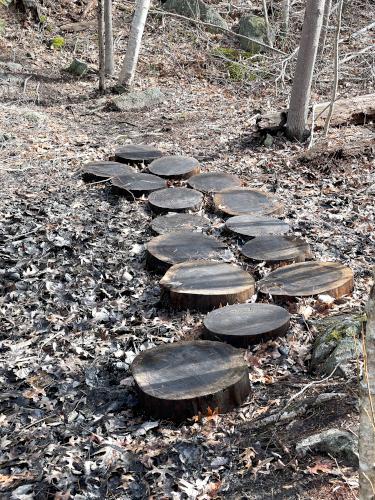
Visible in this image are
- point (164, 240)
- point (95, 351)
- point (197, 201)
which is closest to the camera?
point (95, 351)

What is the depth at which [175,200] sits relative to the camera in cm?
709

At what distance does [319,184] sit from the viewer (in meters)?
7.95

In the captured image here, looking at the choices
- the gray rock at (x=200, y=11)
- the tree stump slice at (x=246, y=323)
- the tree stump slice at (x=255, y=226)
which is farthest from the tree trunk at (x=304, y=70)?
the gray rock at (x=200, y=11)

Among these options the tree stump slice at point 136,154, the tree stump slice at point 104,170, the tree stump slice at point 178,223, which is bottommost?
the tree stump slice at point 178,223

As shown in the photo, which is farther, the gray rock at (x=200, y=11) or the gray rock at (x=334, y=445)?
the gray rock at (x=200, y=11)

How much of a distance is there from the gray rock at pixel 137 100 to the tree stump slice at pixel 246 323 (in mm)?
7078

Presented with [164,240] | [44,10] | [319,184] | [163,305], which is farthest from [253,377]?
[44,10]

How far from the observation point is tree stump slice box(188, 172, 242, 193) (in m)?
7.52

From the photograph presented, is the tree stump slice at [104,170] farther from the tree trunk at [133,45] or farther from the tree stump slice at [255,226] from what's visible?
the tree trunk at [133,45]

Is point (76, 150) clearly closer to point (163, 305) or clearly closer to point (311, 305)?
point (163, 305)

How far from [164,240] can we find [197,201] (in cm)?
113

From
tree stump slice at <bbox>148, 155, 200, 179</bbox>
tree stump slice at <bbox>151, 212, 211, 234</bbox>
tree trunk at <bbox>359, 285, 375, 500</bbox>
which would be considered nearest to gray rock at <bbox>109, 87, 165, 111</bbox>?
tree stump slice at <bbox>148, 155, 200, 179</bbox>

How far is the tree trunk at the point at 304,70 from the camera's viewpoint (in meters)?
8.40

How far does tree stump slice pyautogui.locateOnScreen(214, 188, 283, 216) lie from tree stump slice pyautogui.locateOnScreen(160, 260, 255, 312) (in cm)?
152
